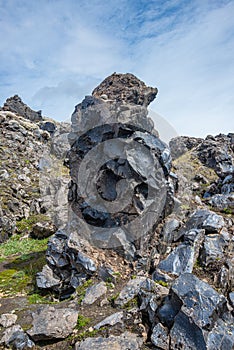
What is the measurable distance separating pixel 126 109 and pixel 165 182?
16.5 ft

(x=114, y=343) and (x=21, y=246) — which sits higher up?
(x=114, y=343)

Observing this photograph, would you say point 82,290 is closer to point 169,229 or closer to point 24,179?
point 169,229

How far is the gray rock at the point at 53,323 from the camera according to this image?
830cm

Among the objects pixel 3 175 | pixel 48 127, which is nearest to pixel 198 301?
pixel 3 175

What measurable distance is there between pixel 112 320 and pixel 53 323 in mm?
1981

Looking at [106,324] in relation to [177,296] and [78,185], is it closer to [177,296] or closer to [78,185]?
[177,296]

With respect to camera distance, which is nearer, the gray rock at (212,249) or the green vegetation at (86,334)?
the green vegetation at (86,334)

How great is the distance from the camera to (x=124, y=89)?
31.4 m

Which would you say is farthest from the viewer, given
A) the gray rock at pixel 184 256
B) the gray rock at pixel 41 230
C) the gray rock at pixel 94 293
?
the gray rock at pixel 41 230

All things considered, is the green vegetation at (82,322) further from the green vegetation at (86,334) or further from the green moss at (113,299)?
the green moss at (113,299)

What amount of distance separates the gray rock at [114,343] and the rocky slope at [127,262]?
3 centimetres

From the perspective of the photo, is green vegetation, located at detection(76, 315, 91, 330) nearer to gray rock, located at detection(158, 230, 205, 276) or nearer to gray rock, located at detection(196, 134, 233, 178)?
gray rock, located at detection(158, 230, 205, 276)

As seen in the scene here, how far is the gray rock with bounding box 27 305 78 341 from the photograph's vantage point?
8297mm

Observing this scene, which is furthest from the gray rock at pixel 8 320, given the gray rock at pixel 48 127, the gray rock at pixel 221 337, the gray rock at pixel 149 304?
the gray rock at pixel 48 127
